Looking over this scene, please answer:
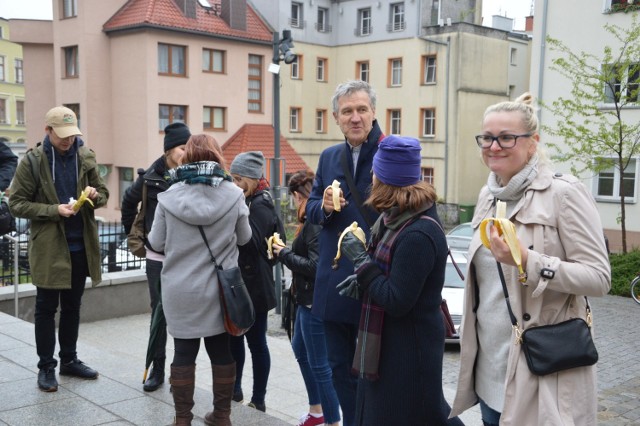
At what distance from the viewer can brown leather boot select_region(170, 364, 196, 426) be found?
4172mm

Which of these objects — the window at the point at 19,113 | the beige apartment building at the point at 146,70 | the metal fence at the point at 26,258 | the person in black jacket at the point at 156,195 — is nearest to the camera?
the person in black jacket at the point at 156,195

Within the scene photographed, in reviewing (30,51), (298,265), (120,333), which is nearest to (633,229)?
(120,333)

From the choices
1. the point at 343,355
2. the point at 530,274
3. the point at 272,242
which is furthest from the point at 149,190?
the point at 530,274

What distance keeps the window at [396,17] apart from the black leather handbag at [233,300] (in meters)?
→ 34.2

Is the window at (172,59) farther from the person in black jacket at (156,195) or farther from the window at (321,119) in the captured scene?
the person in black jacket at (156,195)

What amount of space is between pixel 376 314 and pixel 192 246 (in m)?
1.39

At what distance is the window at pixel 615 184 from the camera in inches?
→ 925

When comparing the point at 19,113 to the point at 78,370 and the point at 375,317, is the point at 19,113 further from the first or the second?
the point at 375,317

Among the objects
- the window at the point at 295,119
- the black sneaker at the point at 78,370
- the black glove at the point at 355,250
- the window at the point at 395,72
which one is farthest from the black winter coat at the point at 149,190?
the window at the point at 295,119

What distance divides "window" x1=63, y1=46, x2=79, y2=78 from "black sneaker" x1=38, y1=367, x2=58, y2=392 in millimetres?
30408

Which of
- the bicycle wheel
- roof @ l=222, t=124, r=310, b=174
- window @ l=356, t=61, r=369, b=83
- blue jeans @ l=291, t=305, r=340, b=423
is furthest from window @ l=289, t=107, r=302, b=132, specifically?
blue jeans @ l=291, t=305, r=340, b=423

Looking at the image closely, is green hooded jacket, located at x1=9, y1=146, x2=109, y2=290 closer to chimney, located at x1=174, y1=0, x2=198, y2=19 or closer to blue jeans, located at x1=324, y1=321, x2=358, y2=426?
blue jeans, located at x1=324, y1=321, x2=358, y2=426

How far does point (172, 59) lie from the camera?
1260 inches

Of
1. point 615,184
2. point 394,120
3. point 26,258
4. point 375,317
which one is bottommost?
point 26,258
